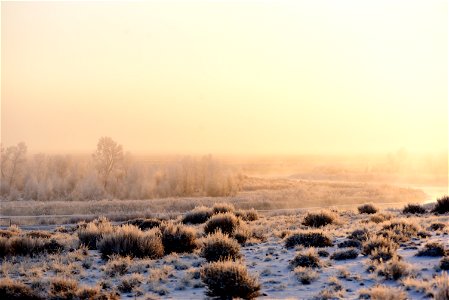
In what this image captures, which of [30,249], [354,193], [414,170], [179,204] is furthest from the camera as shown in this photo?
[414,170]

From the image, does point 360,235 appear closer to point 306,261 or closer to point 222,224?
point 306,261

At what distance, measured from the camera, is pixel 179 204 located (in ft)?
208

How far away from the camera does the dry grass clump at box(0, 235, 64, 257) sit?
16172 mm

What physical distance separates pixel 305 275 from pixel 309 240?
477cm

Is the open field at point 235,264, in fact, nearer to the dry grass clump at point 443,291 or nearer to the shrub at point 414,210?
the dry grass clump at point 443,291

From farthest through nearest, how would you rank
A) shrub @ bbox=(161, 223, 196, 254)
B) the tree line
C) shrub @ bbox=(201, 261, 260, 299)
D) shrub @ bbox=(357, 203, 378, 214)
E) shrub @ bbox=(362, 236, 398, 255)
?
the tree line, shrub @ bbox=(357, 203, 378, 214), shrub @ bbox=(161, 223, 196, 254), shrub @ bbox=(362, 236, 398, 255), shrub @ bbox=(201, 261, 260, 299)

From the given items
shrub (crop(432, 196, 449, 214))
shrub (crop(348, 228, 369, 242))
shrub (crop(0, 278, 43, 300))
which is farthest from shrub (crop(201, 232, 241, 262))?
shrub (crop(432, 196, 449, 214))

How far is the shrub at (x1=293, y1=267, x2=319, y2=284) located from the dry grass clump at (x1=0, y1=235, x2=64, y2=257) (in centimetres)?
855

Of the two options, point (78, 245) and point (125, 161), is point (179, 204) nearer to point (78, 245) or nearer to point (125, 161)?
point (125, 161)

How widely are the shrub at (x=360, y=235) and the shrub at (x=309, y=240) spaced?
0.93 m

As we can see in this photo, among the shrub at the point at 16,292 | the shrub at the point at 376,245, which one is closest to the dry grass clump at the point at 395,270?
the shrub at the point at 376,245

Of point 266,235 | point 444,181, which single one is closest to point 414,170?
point 444,181

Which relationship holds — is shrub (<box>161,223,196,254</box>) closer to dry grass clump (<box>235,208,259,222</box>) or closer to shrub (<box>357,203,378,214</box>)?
dry grass clump (<box>235,208,259,222</box>)

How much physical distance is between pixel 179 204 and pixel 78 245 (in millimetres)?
46187
